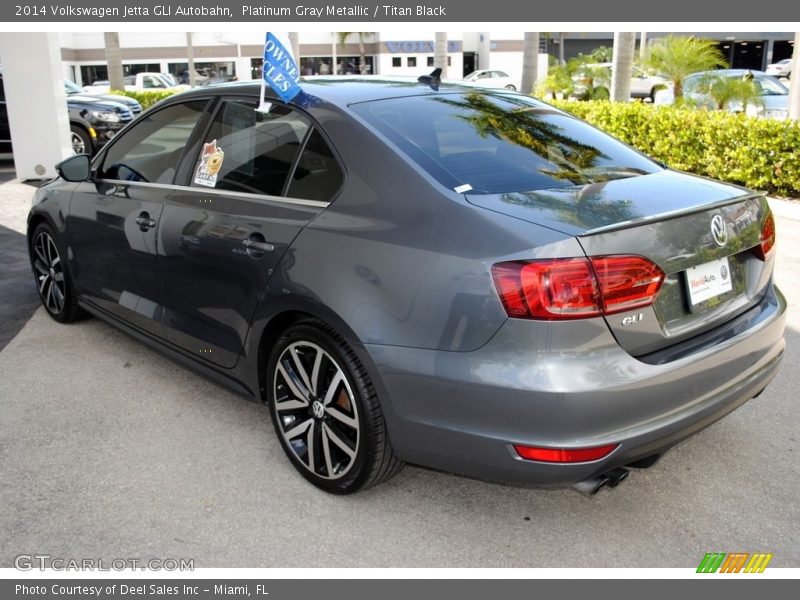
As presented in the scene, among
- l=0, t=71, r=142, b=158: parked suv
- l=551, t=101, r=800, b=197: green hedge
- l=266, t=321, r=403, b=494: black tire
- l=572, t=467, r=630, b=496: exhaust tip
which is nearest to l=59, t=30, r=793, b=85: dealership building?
l=0, t=71, r=142, b=158: parked suv

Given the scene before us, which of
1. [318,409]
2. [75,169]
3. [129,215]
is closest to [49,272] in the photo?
[75,169]

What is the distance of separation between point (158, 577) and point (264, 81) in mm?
2210

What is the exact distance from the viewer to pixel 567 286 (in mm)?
2512

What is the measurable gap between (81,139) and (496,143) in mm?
12403

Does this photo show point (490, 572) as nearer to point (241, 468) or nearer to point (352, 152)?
point (241, 468)

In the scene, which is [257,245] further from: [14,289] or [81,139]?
[81,139]

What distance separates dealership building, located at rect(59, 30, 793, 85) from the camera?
4975cm

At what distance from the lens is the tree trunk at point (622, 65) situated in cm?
1361

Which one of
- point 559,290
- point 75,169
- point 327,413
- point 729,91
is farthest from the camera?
point 729,91

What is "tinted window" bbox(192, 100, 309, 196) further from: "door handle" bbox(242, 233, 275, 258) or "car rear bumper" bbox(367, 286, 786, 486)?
"car rear bumper" bbox(367, 286, 786, 486)

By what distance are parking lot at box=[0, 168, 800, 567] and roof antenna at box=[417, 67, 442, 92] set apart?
6.21 ft

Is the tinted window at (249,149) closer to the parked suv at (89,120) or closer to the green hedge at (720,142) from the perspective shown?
the green hedge at (720,142)

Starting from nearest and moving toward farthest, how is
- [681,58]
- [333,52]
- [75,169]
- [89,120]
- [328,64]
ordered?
[75,169] < [681,58] < [89,120] < [333,52] < [328,64]

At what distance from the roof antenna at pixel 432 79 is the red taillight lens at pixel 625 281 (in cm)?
169
